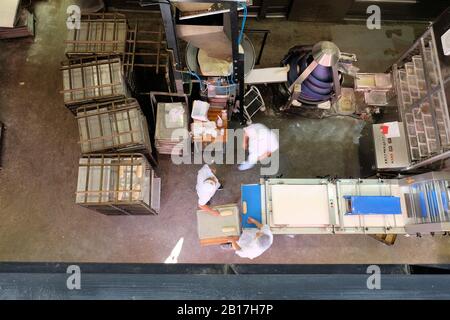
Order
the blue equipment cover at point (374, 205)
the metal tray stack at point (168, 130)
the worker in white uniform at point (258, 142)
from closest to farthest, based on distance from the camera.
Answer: the blue equipment cover at point (374, 205) < the metal tray stack at point (168, 130) < the worker in white uniform at point (258, 142)

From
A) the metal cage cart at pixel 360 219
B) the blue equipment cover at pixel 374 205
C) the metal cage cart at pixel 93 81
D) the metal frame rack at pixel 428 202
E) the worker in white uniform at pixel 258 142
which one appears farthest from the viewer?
the worker in white uniform at pixel 258 142

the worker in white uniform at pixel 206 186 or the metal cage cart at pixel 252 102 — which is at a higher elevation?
the metal cage cart at pixel 252 102

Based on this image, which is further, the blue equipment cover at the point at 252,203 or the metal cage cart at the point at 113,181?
the blue equipment cover at the point at 252,203

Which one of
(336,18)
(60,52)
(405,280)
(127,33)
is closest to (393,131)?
(336,18)

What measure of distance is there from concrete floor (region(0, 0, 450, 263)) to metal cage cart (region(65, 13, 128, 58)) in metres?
1.14

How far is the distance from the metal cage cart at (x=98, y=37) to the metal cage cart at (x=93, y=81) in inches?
11.1

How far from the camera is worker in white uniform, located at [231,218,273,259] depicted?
5023 millimetres

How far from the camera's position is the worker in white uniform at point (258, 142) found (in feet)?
19.4

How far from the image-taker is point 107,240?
231 inches

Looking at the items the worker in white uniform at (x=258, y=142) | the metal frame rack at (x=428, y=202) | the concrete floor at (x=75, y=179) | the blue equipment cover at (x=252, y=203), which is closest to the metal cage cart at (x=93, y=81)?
the concrete floor at (x=75, y=179)

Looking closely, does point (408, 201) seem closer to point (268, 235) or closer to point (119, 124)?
point (268, 235)

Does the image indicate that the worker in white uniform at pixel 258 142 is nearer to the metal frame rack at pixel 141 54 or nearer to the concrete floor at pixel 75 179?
the concrete floor at pixel 75 179

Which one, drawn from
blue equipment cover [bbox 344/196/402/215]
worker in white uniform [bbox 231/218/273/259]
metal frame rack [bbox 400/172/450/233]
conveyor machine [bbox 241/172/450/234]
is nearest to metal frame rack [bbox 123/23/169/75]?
conveyor machine [bbox 241/172/450/234]

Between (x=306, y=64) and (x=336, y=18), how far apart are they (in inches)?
83.9
